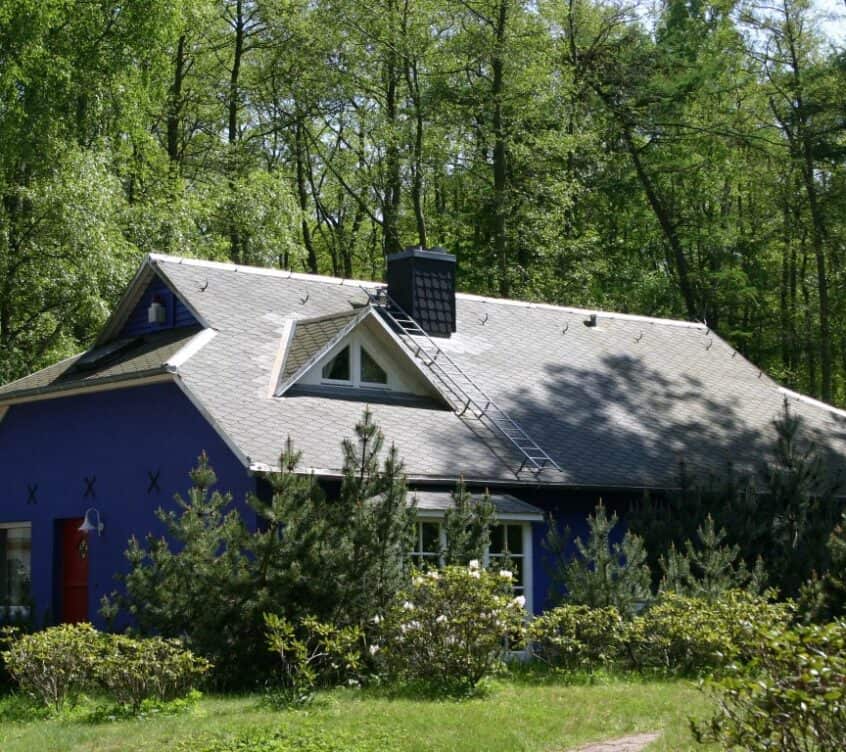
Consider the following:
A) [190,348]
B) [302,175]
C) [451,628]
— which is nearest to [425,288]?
[190,348]

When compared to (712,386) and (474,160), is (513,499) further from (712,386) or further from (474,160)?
(474,160)

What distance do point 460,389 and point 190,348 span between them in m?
4.05

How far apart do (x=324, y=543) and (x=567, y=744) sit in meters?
4.04

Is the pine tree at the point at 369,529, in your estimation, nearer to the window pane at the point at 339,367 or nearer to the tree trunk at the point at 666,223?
the window pane at the point at 339,367

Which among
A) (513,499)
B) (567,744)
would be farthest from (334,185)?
(567,744)

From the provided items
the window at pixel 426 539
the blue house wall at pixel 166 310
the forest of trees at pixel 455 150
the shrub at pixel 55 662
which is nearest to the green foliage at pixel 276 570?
the shrub at pixel 55 662

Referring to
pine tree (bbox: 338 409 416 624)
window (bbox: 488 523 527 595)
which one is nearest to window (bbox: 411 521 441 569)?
window (bbox: 488 523 527 595)

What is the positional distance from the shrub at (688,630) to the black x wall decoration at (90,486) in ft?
26.8

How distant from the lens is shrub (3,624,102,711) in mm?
11992

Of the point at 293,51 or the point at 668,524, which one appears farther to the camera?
the point at 293,51

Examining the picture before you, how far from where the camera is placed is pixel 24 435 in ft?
65.8

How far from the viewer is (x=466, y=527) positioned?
14.7m

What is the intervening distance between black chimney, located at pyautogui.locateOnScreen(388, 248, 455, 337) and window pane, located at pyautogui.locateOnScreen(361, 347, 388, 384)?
7.11ft

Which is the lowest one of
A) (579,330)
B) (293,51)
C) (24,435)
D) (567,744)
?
(567,744)
